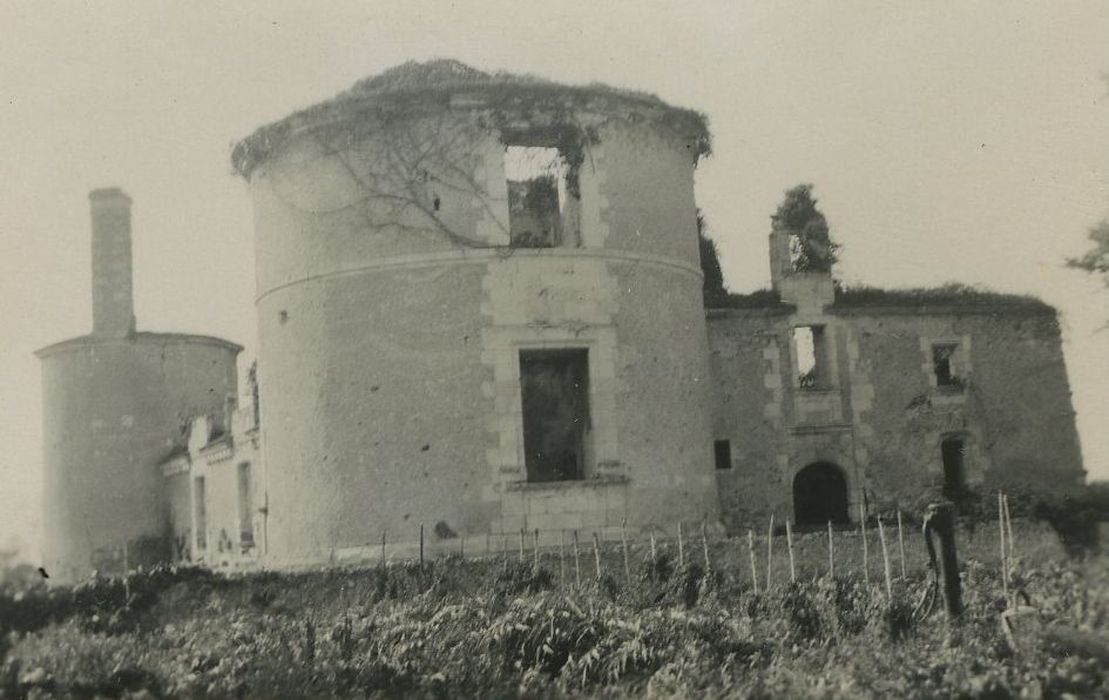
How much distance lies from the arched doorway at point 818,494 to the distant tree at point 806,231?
3.47m

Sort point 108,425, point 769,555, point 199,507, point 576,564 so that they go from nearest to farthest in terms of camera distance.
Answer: point 769,555, point 576,564, point 199,507, point 108,425

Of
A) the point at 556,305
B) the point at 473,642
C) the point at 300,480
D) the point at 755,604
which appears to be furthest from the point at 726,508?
the point at 473,642

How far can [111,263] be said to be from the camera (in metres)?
24.8

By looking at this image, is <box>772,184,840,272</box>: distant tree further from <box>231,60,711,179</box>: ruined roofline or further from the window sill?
the window sill

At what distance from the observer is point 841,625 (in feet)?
30.0

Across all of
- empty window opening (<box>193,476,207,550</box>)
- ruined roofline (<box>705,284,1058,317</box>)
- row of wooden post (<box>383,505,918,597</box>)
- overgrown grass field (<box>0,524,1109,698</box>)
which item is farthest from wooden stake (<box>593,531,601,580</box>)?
empty window opening (<box>193,476,207,550</box>)

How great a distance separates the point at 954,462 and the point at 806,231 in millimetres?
4783

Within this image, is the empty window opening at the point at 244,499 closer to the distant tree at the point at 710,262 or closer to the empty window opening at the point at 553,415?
the empty window opening at the point at 553,415

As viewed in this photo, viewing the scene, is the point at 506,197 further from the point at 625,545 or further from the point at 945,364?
the point at 945,364

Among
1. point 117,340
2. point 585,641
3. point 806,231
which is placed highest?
point 806,231

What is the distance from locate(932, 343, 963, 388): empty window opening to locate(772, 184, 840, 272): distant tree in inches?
93.0

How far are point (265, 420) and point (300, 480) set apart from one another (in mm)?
1388

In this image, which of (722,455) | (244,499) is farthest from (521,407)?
(244,499)

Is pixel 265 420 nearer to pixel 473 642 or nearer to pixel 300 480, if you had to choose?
pixel 300 480
